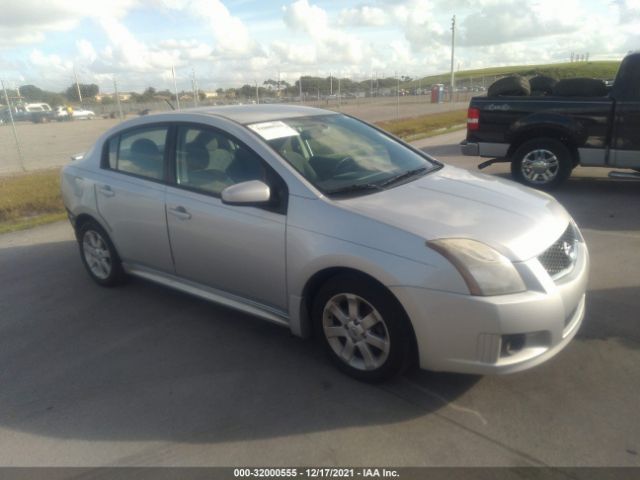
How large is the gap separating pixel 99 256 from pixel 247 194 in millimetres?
2360

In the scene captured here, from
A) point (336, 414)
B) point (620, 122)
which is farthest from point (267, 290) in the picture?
point (620, 122)

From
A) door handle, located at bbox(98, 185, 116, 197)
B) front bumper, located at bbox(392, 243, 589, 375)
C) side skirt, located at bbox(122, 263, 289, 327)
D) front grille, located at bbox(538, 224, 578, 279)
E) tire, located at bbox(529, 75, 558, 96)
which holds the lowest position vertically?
side skirt, located at bbox(122, 263, 289, 327)

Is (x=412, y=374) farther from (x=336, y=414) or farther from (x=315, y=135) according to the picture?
(x=315, y=135)

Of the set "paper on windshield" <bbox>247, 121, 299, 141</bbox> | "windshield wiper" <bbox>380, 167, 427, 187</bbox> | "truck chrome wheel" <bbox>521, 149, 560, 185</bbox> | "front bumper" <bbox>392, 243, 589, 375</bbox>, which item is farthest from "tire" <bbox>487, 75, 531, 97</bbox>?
"front bumper" <bbox>392, 243, 589, 375</bbox>

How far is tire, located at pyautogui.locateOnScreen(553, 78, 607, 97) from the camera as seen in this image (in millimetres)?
7677

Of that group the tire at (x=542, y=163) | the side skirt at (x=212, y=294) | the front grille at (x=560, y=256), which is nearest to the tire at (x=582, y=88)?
the tire at (x=542, y=163)

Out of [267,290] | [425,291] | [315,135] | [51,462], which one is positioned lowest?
[51,462]

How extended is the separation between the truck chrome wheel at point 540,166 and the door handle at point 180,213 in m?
5.98

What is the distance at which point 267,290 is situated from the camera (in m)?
3.56

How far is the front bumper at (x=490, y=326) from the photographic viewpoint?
108 inches

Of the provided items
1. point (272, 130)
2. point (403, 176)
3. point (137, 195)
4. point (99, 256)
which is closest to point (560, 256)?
point (403, 176)

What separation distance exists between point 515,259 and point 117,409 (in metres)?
2.46

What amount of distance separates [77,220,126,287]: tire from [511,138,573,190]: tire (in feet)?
20.0

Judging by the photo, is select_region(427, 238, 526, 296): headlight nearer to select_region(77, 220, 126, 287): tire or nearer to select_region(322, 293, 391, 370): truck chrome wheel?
select_region(322, 293, 391, 370): truck chrome wheel
